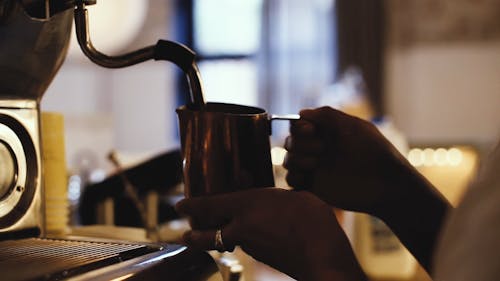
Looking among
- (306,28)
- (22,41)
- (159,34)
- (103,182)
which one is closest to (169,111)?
(159,34)

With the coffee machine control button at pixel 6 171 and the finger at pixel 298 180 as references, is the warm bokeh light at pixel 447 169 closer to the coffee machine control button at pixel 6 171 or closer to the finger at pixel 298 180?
the finger at pixel 298 180

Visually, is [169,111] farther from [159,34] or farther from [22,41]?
[22,41]

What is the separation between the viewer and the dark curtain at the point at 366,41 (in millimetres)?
4078

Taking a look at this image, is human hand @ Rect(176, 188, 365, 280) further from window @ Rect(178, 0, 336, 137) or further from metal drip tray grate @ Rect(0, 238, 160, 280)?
window @ Rect(178, 0, 336, 137)

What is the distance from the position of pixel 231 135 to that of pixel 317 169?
249 millimetres

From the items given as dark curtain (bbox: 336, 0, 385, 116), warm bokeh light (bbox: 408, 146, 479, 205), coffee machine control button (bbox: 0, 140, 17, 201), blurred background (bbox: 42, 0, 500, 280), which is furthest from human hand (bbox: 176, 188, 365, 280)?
dark curtain (bbox: 336, 0, 385, 116)

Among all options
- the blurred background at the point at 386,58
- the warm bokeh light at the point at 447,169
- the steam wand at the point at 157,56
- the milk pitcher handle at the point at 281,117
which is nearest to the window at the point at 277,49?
the blurred background at the point at 386,58

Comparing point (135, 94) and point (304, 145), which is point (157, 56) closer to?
point (304, 145)

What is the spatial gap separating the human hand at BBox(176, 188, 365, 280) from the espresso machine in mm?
36

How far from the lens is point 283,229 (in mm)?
522

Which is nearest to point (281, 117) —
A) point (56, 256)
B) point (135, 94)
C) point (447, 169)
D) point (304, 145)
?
point (304, 145)

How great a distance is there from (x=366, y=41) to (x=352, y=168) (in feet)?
11.2

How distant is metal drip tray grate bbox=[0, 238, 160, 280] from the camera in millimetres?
432

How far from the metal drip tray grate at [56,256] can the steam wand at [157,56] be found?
0.13 meters
